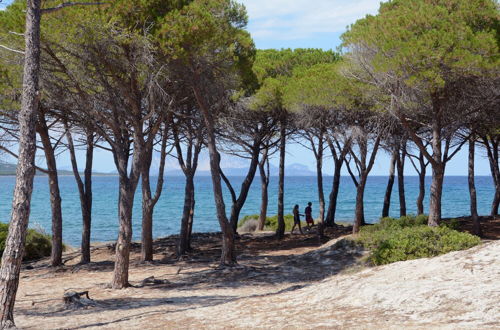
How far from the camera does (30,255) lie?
20734mm

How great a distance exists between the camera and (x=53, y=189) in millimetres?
16328

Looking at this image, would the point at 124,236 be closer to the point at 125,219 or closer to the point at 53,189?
the point at 125,219

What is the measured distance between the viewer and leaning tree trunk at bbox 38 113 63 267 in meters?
15.8

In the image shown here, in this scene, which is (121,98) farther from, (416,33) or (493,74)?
(493,74)

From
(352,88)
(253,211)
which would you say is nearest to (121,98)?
(352,88)

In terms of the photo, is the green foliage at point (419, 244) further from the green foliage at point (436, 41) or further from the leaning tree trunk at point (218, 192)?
the green foliage at point (436, 41)

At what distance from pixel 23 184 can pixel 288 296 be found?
519 centimetres

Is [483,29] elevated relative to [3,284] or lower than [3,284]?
elevated

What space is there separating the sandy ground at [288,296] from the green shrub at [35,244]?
476 centimetres

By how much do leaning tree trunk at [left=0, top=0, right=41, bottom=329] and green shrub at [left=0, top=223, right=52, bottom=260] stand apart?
12467mm

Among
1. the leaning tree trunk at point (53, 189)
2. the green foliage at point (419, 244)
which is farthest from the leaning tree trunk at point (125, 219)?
the green foliage at point (419, 244)

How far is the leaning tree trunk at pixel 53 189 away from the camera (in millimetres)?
15789

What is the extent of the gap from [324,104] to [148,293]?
417 inches

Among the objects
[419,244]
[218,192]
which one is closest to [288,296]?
[419,244]
